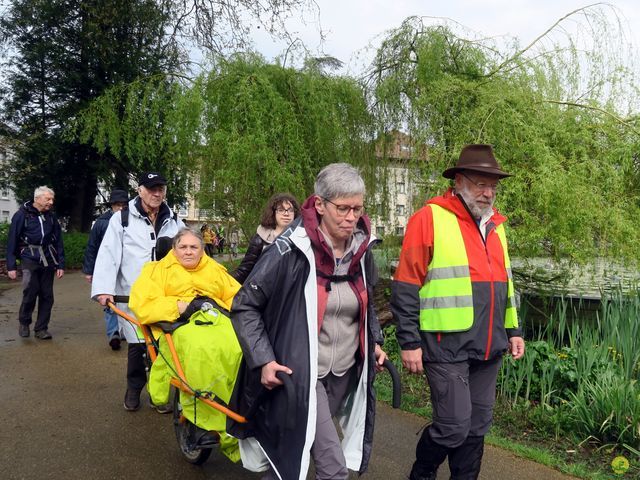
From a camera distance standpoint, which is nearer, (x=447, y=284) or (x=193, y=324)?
(x=447, y=284)

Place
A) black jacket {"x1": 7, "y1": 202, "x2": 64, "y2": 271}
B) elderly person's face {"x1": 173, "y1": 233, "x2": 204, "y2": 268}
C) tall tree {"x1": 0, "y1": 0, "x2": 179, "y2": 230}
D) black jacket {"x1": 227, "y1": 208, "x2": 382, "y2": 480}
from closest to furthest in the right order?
1. black jacket {"x1": 227, "y1": 208, "x2": 382, "y2": 480}
2. elderly person's face {"x1": 173, "y1": 233, "x2": 204, "y2": 268}
3. black jacket {"x1": 7, "y1": 202, "x2": 64, "y2": 271}
4. tall tree {"x1": 0, "y1": 0, "x2": 179, "y2": 230}

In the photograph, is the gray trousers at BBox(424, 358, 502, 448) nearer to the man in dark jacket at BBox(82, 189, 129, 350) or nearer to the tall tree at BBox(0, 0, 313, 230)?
the man in dark jacket at BBox(82, 189, 129, 350)

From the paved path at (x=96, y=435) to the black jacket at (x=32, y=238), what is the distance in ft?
4.40

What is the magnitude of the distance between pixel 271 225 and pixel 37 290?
13.0ft

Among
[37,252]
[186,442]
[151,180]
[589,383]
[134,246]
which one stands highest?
[151,180]

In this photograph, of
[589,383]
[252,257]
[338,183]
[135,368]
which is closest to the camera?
[338,183]

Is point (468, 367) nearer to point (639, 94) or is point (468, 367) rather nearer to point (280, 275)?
point (280, 275)

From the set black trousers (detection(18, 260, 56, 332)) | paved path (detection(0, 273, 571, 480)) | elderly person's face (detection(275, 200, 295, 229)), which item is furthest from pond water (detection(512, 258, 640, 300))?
black trousers (detection(18, 260, 56, 332))

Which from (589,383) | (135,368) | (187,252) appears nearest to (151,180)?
(187,252)

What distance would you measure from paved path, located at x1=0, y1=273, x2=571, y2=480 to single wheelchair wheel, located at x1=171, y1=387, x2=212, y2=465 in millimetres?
66

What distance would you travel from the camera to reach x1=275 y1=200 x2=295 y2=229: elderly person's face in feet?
17.6

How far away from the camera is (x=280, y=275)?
100 inches

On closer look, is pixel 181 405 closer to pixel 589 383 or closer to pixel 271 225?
pixel 271 225

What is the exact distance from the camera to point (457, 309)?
306 cm
